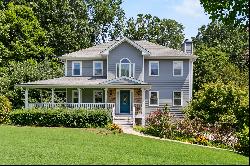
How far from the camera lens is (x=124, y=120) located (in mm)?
30125

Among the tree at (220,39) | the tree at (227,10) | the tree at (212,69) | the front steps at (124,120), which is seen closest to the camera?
the tree at (227,10)

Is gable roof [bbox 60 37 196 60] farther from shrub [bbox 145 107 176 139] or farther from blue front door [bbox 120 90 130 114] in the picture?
shrub [bbox 145 107 176 139]

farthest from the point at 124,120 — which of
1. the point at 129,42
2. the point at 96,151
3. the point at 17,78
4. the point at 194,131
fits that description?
the point at 96,151

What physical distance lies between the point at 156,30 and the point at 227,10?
42.5 m

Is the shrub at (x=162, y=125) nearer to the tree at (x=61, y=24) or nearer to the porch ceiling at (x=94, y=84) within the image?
the porch ceiling at (x=94, y=84)

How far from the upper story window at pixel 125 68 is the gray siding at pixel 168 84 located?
133cm

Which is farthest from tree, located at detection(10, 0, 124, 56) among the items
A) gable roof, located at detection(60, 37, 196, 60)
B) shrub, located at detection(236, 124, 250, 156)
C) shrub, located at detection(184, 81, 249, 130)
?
shrub, located at detection(236, 124, 250, 156)

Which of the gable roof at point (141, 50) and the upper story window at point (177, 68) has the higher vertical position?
the gable roof at point (141, 50)

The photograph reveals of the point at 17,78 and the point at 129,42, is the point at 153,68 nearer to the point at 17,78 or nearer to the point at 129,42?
the point at 129,42

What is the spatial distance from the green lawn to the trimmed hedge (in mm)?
5048

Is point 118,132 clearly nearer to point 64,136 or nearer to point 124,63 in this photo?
point 64,136

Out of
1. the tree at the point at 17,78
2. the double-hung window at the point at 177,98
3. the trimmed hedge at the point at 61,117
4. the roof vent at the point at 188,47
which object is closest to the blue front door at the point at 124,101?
the double-hung window at the point at 177,98

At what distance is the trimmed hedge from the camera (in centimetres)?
2645

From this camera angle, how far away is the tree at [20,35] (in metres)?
43.1
